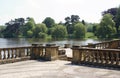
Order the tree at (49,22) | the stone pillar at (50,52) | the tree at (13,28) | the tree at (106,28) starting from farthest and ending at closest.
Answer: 1. the tree at (13,28)
2. the tree at (49,22)
3. the tree at (106,28)
4. the stone pillar at (50,52)

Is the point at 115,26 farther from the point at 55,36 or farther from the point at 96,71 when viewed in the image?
the point at 96,71

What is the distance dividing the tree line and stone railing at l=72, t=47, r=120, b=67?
74732 mm

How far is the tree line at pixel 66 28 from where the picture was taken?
89.1 m

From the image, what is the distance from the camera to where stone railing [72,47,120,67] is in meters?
13.1

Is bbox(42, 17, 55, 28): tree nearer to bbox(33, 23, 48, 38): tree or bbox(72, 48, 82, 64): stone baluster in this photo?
bbox(33, 23, 48, 38): tree

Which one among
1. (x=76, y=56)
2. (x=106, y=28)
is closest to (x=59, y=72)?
(x=76, y=56)

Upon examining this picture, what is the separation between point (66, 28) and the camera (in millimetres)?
139500

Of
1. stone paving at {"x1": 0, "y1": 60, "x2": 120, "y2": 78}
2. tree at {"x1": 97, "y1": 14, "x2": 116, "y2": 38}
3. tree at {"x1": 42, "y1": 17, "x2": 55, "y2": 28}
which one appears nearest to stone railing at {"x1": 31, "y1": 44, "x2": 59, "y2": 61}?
stone paving at {"x1": 0, "y1": 60, "x2": 120, "y2": 78}

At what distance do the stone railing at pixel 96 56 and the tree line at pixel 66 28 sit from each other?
7473cm

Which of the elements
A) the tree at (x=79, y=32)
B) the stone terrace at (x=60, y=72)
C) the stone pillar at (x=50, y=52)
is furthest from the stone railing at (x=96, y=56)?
the tree at (x=79, y=32)

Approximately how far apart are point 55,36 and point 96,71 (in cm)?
10888

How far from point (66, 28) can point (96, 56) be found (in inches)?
4947

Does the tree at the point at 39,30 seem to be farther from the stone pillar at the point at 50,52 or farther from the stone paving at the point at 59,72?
the stone paving at the point at 59,72

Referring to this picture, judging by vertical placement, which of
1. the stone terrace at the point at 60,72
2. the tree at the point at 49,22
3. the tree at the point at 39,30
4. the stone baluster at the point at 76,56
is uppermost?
the tree at the point at 49,22
